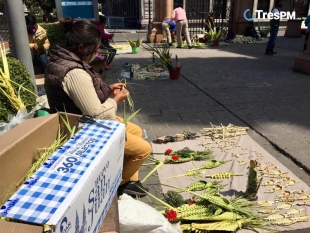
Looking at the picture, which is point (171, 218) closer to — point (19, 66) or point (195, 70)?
point (19, 66)

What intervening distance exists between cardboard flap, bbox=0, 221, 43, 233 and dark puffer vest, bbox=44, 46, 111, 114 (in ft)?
4.00

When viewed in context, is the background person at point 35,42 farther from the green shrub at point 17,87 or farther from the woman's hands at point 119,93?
the woman's hands at point 119,93

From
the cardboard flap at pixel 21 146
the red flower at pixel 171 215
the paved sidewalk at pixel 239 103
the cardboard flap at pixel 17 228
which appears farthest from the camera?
the paved sidewalk at pixel 239 103

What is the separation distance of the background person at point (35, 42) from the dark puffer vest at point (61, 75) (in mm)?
4075

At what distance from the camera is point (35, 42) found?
20.0 ft

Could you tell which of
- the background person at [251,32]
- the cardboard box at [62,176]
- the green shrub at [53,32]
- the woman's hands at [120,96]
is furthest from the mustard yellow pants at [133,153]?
the background person at [251,32]

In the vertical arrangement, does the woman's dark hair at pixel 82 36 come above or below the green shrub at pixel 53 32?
above

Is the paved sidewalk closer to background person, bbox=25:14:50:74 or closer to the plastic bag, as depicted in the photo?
the plastic bag

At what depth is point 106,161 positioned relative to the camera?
5.13 ft

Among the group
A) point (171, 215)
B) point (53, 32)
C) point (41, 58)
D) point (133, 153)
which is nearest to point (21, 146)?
point (133, 153)

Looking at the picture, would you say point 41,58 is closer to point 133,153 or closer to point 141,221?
point 133,153

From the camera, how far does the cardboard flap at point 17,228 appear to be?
0.99 m

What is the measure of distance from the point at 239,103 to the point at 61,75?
3.93 metres

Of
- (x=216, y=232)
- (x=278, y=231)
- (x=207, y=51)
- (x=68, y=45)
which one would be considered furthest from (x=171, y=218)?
(x=207, y=51)
